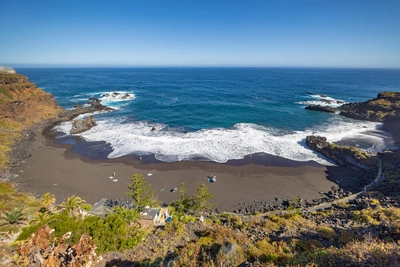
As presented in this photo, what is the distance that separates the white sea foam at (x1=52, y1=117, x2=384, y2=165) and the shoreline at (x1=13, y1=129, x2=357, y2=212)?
2.69m

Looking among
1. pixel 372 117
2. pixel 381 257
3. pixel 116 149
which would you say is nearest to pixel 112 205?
pixel 116 149

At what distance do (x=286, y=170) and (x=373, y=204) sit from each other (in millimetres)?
12674

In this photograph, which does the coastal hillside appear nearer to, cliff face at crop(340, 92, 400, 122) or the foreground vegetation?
the foreground vegetation

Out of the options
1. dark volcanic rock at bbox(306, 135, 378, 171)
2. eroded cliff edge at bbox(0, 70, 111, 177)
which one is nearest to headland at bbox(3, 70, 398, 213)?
eroded cliff edge at bbox(0, 70, 111, 177)

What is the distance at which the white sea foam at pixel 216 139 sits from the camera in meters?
38.3

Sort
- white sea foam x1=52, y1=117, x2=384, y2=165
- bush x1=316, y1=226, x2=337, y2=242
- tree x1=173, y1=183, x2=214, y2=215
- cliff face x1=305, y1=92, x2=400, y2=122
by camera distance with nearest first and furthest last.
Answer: bush x1=316, y1=226, x2=337, y2=242, tree x1=173, y1=183, x2=214, y2=215, white sea foam x1=52, y1=117, x2=384, y2=165, cliff face x1=305, y1=92, x2=400, y2=122

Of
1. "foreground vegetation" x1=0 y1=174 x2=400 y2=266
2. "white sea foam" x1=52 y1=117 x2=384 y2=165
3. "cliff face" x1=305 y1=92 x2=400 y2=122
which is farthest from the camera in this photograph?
"cliff face" x1=305 y1=92 x2=400 y2=122

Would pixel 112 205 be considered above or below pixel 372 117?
below

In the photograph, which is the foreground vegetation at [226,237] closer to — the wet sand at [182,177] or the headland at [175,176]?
the headland at [175,176]

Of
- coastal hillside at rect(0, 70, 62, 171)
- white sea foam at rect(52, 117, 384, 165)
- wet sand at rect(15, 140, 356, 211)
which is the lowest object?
wet sand at rect(15, 140, 356, 211)

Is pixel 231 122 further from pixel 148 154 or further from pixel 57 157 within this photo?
pixel 57 157

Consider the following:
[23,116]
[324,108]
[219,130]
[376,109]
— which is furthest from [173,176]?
[376,109]

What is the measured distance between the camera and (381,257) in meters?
8.09

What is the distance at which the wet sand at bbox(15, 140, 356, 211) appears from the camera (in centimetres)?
→ 2750
